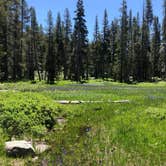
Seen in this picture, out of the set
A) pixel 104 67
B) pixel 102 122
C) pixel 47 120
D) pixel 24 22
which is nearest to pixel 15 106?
pixel 47 120

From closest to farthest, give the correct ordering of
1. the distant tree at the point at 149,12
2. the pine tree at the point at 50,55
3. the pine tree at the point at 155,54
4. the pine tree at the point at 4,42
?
1. the pine tree at the point at 4,42
2. the pine tree at the point at 50,55
3. the distant tree at the point at 149,12
4. the pine tree at the point at 155,54

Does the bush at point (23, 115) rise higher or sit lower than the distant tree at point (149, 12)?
lower

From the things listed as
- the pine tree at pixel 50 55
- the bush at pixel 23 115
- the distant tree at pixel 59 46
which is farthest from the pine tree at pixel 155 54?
the bush at pixel 23 115

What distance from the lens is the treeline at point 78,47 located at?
69.7m

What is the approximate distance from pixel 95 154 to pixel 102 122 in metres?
5.71

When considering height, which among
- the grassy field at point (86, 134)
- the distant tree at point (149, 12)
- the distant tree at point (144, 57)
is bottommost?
the grassy field at point (86, 134)

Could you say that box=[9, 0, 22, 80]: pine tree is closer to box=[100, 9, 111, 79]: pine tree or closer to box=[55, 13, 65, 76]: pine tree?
box=[55, 13, 65, 76]: pine tree

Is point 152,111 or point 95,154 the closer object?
point 95,154

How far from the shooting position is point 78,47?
3051 inches

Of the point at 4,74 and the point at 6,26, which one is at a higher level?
the point at 6,26

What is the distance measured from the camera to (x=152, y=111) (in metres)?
17.3

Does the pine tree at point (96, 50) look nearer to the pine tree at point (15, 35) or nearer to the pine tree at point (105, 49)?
the pine tree at point (105, 49)

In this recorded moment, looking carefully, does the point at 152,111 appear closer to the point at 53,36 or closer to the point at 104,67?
the point at 53,36

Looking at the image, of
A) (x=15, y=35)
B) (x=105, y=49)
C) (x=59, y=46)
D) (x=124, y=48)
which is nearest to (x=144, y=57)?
(x=124, y=48)
